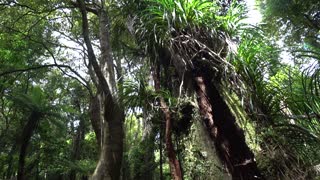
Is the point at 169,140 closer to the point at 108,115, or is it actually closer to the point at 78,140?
the point at 108,115

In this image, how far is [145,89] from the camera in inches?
124

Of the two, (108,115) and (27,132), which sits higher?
(27,132)

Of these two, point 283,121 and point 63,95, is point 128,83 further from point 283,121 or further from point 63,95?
point 63,95

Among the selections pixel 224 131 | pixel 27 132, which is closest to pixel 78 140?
pixel 27 132

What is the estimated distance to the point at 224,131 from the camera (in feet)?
8.70

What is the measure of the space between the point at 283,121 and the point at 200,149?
754mm

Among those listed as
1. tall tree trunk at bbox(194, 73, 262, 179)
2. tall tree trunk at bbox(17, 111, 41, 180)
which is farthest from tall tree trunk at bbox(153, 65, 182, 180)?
tall tree trunk at bbox(17, 111, 41, 180)

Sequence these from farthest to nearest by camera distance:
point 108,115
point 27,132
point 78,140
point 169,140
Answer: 1. point 78,140
2. point 27,132
3. point 108,115
4. point 169,140

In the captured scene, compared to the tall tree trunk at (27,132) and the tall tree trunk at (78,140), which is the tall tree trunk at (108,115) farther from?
the tall tree trunk at (78,140)

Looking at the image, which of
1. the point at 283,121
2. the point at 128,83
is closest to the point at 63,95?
the point at 128,83

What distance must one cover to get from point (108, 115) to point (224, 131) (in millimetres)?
2880

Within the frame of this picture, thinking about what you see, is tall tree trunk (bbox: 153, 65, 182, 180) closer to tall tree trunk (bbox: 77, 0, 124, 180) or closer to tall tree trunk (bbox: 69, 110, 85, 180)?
tall tree trunk (bbox: 77, 0, 124, 180)

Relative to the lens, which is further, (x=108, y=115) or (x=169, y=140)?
(x=108, y=115)

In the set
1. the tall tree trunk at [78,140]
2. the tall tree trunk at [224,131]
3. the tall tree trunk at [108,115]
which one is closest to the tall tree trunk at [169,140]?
the tall tree trunk at [224,131]
